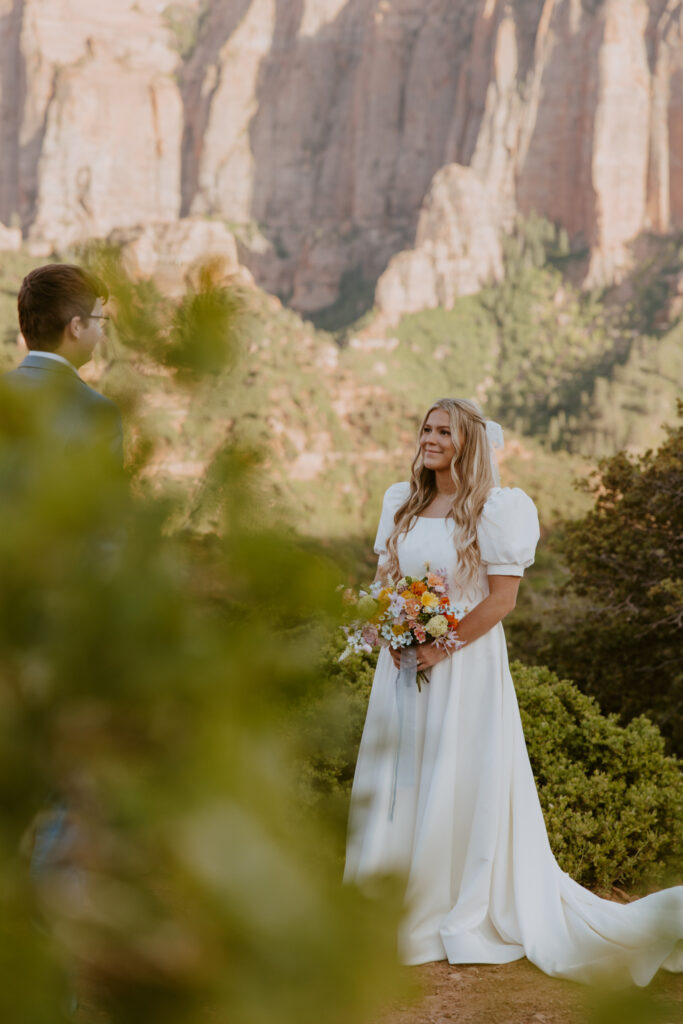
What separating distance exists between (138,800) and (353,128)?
76.0 meters

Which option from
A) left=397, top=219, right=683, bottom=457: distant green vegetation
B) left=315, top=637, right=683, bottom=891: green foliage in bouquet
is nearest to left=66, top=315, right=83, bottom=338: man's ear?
left=315, top=637, right=683, bottom=891: green foliage in bouquet

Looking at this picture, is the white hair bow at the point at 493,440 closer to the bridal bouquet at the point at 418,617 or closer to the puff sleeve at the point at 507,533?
the puff sleeve at the point at 507,533

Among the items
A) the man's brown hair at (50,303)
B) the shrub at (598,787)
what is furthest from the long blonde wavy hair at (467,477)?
the man's brown hair at (50,303)

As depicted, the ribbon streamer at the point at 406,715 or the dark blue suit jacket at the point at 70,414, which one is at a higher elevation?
the dark blue suit jacket at the point at 70,414

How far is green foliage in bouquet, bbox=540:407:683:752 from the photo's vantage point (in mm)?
8383

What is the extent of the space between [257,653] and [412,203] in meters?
69.7

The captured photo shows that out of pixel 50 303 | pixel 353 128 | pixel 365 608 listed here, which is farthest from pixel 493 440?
pixel 353 128

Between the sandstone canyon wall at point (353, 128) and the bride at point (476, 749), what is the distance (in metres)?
54.1

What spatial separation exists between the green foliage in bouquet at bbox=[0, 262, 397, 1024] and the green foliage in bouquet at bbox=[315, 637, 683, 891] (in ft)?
13.3

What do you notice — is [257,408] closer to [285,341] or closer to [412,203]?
[285,341]

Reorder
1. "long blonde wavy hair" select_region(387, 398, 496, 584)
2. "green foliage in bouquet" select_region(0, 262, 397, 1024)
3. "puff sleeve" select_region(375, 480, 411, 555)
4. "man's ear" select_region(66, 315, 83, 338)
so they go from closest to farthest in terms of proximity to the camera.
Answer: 1. "green foliage in bouquet" select_region(0, 262, 397, 1024)
2. "man's ear" select_region(66, 315, 83, 338)
3. "long blonde wavy hair" select_region(387, 398, 496, 584)
4. "puff sleeve" select_region(375, 480, 411, 555)

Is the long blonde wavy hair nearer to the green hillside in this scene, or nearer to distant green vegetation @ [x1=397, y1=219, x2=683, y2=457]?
the green hillside

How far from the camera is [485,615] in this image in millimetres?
3840

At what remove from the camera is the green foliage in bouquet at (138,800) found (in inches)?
21.1
